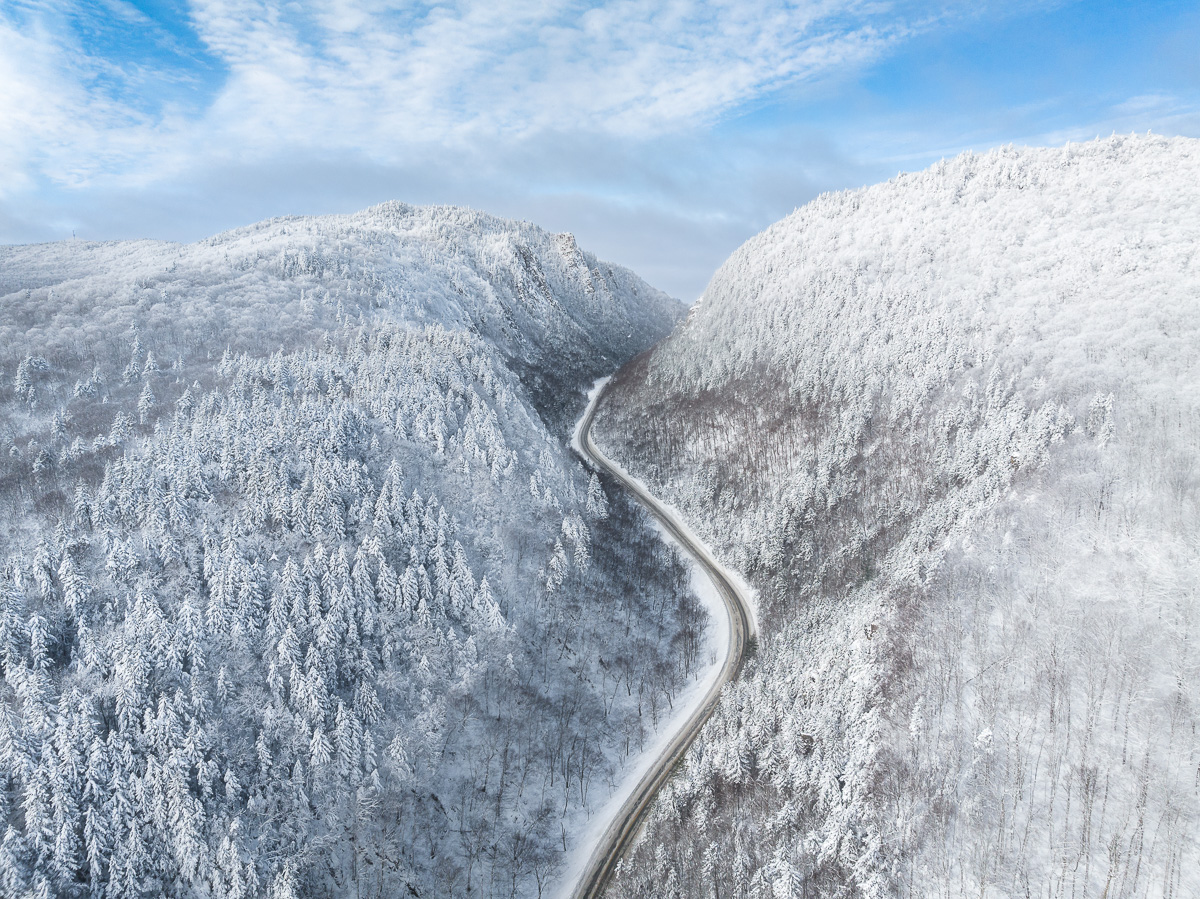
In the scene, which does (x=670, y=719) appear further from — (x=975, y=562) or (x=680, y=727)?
(x=975, y=562)

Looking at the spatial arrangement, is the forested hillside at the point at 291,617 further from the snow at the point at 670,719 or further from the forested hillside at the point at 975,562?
the forested hillside at the point at 975,562

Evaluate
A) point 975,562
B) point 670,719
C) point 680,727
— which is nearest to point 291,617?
point 670,719

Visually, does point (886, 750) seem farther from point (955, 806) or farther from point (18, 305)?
point (18, 305)

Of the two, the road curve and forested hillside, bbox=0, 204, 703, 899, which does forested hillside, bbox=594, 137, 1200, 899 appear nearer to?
the road curve

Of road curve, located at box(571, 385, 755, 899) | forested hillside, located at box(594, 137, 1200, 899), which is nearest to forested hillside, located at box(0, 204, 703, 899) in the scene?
road curve, located at box(571, 385, 755, 899)

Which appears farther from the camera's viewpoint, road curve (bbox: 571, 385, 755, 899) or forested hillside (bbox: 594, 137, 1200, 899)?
road curve (bbox: 571, 385, 755, 899)

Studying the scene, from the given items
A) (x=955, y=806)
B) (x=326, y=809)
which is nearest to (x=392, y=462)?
(x=326, y=809)

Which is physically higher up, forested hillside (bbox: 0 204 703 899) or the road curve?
forested hillside (bbox: 0 204 703 899)
